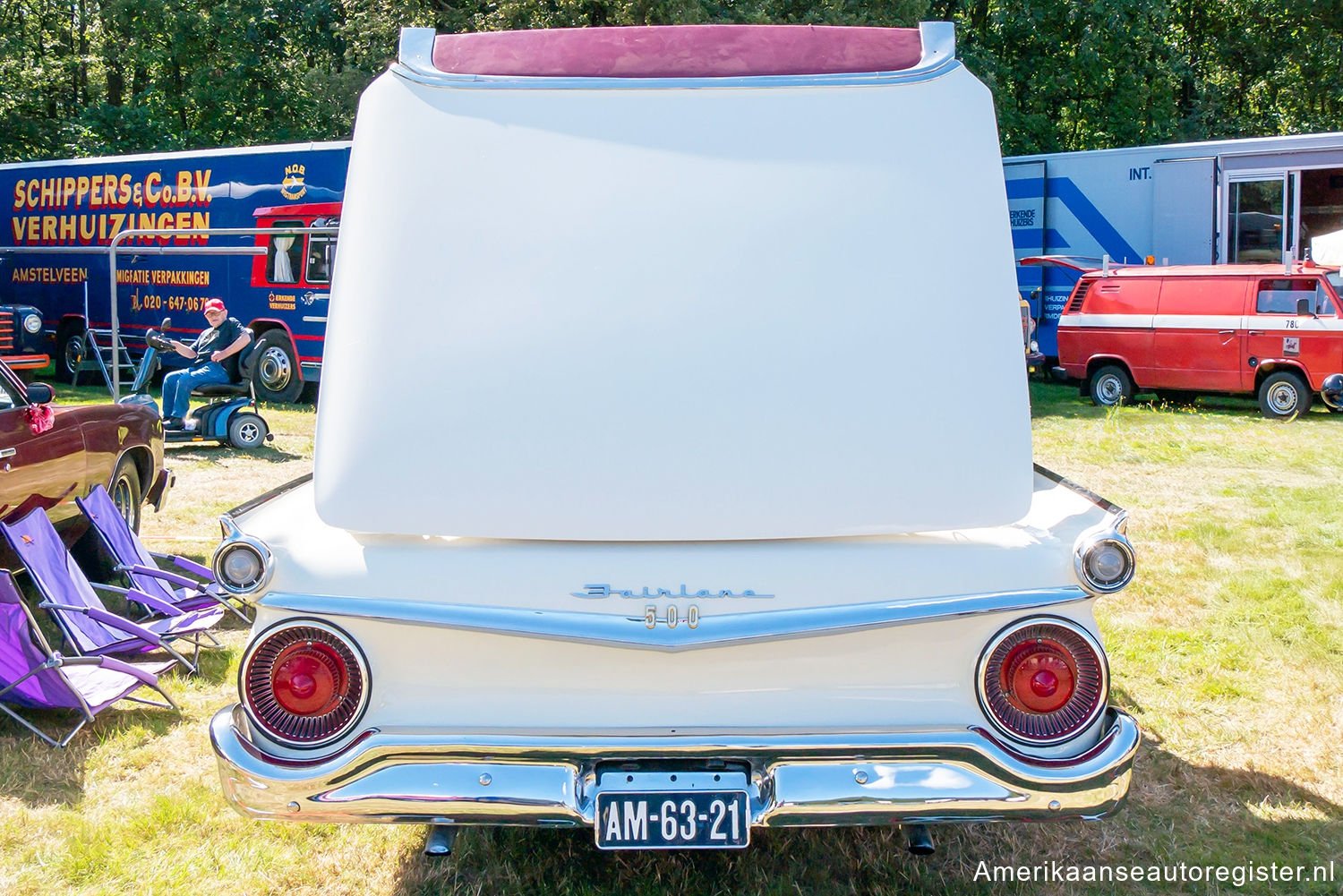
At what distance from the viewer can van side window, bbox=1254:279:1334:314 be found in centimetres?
1382

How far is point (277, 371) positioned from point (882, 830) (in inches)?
528

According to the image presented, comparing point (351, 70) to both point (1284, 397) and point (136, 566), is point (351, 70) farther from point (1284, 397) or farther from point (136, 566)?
point (136, 566)

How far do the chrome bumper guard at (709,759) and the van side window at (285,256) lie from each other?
528 inches

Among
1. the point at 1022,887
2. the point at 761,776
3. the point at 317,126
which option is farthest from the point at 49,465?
the point at 317,126

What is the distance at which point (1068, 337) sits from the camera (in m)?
16.0

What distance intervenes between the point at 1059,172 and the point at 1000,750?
16.7m

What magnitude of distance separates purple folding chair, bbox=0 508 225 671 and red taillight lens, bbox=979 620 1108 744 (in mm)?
3693

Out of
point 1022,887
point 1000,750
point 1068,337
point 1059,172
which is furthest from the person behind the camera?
point 1059,172

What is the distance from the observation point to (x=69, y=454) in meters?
5.90

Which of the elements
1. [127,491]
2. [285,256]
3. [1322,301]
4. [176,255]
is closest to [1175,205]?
[1322,301]

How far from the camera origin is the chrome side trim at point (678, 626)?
2750 millimetres

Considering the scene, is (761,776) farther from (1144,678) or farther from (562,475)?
(1144,678)

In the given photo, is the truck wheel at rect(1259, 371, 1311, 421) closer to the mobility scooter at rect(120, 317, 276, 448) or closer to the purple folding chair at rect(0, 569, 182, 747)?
the mobility scooter at rect(120, 317, 276, 448)

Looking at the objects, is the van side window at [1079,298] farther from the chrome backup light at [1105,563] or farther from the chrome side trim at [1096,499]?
the chrome backup light at [1105,563]
